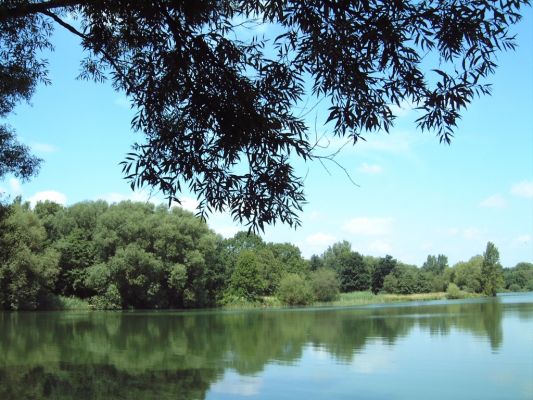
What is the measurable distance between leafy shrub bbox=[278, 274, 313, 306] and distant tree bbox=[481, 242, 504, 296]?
33446 mm

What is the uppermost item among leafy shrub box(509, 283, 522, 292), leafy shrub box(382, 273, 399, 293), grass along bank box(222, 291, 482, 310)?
leafy shrub box(382, 273, 399, 293)

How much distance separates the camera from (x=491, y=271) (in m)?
78.7

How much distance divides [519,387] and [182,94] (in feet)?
38.6

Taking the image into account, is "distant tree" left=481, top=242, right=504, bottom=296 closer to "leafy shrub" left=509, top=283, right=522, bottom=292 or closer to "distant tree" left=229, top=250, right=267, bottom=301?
"leafy shrub" left=509, top=283, right=522, bottom=292

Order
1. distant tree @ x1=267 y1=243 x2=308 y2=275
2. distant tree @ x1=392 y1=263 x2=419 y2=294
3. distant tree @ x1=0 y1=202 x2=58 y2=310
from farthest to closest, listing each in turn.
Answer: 1. distant tree @ x1=392 y1=263 x2=419 y2=294
2. distant tree @ x1=267 y1=243 x2=308 y2=275
3. distant tree @ x1=0 y1=202 x2=58 y2=310

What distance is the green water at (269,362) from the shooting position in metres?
12.3

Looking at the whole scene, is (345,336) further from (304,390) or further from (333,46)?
(333,46)

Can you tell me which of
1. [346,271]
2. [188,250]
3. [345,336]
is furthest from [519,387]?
[346,271]

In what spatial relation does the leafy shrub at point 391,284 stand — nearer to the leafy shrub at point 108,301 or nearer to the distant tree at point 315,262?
the distant tree at point 315,262

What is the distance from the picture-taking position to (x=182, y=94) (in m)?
4.50

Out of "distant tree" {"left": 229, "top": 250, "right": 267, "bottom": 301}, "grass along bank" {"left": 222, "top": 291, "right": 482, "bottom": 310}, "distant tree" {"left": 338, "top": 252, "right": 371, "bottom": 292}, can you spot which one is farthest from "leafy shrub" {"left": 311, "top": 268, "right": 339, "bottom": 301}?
"distant tree" {"left": 338, "top": 252, "right": 371, "bottom": 292}

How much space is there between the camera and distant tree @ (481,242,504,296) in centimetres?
7806

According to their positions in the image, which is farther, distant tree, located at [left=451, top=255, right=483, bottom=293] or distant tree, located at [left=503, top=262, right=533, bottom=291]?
distant tree, located at [left=503, top=262, right=533, bottom=291]

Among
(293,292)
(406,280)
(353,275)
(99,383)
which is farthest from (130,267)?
(406,280)
